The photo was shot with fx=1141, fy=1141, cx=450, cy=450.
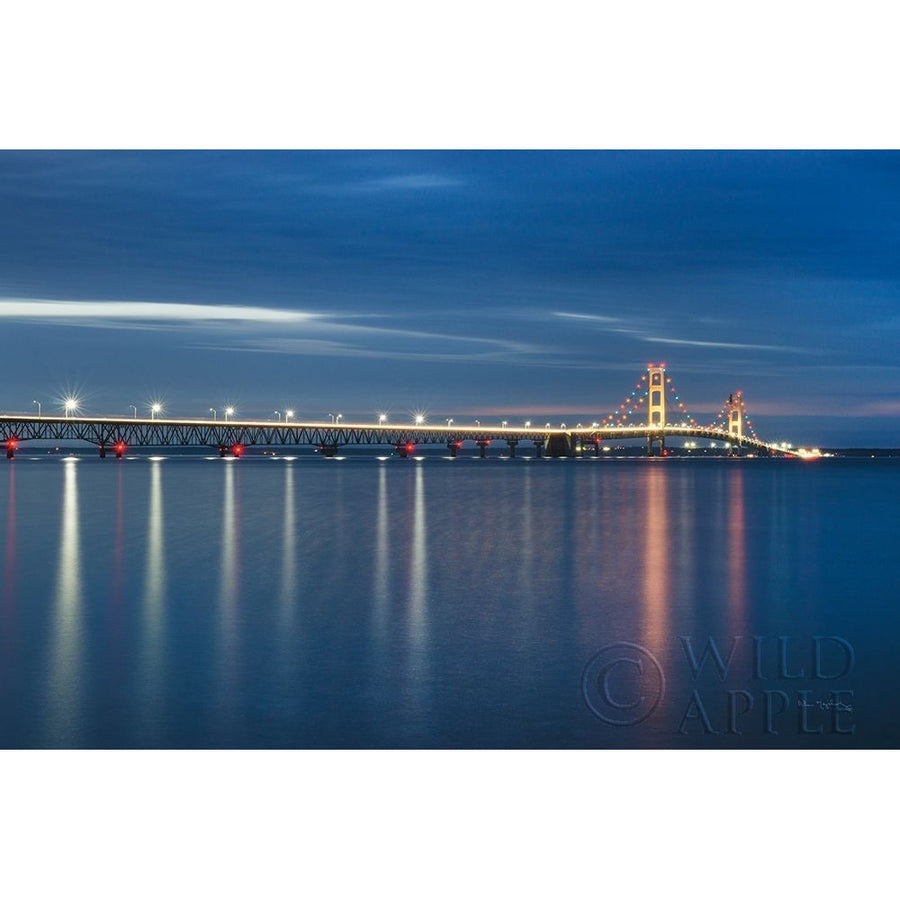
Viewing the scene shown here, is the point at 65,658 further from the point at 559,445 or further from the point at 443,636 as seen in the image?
the point at 559,445

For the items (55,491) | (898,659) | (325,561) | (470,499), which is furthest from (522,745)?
(55,491)

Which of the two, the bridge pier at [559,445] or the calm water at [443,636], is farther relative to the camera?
the bridge pier at [559,445]

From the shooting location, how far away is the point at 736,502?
4634 centimetres

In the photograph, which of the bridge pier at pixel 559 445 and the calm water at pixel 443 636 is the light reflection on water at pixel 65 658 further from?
the bridge pier at pixel 559 445

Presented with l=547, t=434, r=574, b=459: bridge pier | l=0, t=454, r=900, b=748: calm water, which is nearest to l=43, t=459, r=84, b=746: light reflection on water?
l=0, t=454, r=900, b=748: calm water

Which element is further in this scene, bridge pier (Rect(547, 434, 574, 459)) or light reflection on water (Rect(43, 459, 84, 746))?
bridge pier (Rect(547, 434, 574, 459))

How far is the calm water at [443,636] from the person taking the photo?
30.3 ft

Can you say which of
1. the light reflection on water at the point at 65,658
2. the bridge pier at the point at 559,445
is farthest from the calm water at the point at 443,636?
the bridge pier at the point at 559,445

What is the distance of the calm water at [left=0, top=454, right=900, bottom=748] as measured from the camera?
30.3 feet

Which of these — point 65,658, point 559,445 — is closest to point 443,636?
point 65,658

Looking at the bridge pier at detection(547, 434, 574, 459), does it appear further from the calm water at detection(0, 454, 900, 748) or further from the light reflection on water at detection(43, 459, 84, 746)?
the light reflection on water at detection(43, 459, 84, 746)

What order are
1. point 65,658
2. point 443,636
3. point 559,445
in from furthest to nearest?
point 559,445 → point 443,636 → point 65,658

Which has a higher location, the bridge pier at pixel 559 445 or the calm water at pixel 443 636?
the bridge pier at pixel 559 445

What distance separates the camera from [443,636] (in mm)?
13461
